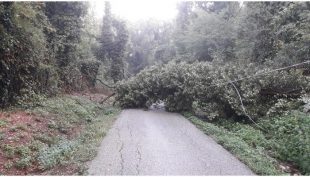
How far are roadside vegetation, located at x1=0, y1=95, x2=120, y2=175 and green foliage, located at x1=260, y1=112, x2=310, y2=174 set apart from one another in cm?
444

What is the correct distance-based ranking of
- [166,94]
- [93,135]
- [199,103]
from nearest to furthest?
[93,135]
[199,103]
[166,94]

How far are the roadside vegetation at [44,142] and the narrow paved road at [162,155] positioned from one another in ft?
1.33

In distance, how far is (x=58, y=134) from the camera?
310 inches

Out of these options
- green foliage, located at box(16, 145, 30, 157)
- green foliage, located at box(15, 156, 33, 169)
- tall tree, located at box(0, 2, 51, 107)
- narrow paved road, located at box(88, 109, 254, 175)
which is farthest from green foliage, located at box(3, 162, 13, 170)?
tall tree, located at box(0, 2, 51, 107)

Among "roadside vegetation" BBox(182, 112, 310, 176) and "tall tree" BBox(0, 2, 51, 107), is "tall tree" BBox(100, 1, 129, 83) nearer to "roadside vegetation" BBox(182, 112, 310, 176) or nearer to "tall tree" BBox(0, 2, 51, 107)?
"tall tree" BBox(0, 2, 51, 107)

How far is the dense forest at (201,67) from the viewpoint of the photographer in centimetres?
870

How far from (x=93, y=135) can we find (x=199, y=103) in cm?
570

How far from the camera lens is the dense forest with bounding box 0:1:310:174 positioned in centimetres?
870

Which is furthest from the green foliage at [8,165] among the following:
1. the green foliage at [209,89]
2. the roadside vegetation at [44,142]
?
the green foliage at [209,89]

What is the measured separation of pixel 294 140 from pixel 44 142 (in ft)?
20.7

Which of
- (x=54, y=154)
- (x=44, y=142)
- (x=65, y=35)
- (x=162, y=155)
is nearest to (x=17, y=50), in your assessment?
(x=44, y=142)

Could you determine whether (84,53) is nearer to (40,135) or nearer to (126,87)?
(126,87)

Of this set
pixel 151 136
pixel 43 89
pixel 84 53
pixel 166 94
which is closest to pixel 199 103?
pixel 166 94

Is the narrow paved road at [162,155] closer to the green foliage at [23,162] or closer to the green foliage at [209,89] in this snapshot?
the green foliage at [23,162]
